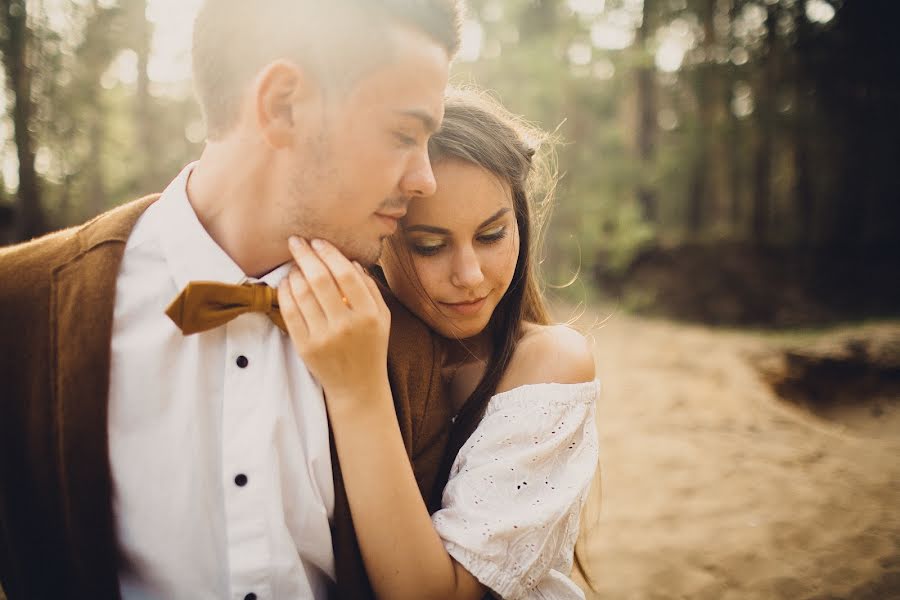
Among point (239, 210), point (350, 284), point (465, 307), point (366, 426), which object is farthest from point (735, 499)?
point (239, 210)

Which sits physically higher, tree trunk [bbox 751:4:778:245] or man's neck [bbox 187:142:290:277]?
tree trunk [bbox 751:4:778:245]

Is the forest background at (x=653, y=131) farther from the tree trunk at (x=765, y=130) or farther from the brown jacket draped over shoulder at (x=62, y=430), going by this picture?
the brown jacket draped over shoulder at (x=62, y=430)

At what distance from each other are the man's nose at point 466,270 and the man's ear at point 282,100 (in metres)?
0.60

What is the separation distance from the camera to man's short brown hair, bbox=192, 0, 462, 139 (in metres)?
1.48

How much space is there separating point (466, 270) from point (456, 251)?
78mm

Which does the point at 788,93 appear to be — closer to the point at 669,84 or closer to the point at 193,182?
the point at 669,84

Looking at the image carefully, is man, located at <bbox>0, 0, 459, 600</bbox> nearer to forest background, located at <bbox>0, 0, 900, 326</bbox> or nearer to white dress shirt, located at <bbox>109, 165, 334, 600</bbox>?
white dress shirt, located at <bbox>109, 165, 334, 600</bbox>

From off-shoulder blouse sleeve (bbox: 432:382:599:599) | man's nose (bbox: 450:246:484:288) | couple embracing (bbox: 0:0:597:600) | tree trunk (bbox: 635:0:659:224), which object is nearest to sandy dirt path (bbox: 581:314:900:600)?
off-shoulder blouse sleeve (bbox: 432:382:599:599)

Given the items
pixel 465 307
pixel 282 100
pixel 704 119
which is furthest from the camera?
pixel 704 119

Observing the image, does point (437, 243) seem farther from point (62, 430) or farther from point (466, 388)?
point (62, 430)

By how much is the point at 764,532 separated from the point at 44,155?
52.0 ft

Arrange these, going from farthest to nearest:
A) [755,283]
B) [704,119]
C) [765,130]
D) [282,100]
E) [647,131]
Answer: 1. [704,119]
2. [647,131]
3. [765,130]
4. [755,283]
5. [282,100]

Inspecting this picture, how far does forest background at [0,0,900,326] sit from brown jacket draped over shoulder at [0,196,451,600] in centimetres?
1038

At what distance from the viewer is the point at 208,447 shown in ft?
4.88
